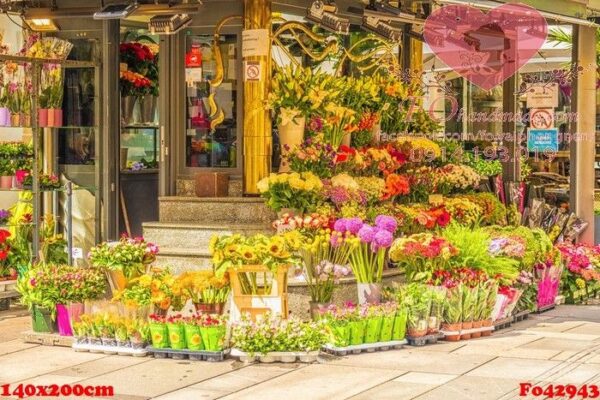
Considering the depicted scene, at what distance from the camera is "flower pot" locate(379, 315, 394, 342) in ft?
38.2

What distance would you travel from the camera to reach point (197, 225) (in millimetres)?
14055

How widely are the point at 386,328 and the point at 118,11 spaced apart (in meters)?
4.41

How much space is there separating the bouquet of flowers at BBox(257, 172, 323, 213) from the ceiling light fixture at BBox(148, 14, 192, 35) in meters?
1.81

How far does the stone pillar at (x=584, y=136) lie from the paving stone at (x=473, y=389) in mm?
9033

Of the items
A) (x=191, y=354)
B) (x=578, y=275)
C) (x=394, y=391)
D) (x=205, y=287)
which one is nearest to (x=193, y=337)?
(x=191, y=354)

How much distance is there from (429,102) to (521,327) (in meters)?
5.15

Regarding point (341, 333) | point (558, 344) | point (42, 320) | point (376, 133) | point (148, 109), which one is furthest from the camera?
point (148, 109)

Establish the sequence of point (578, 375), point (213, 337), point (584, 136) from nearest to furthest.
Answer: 1. point (578, 375)
2. point (213, 337)
3. point (584, 136)

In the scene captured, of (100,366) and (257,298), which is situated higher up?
(257,298)

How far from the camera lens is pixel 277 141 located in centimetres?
1445

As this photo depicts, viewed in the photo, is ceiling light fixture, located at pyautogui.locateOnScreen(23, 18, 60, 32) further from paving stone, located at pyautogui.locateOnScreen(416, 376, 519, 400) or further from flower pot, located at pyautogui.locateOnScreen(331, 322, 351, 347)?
paving stone, located at pyautogui.locateOnScreen(416, 376, 519, 400)

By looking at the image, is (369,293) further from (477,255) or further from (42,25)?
(42,25)

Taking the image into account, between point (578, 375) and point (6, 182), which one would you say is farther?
point (6, 182)

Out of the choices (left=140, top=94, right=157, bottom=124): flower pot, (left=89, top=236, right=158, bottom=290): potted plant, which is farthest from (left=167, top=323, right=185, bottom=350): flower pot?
(left=140, top=94, right=157, bottom=124): flower pot
